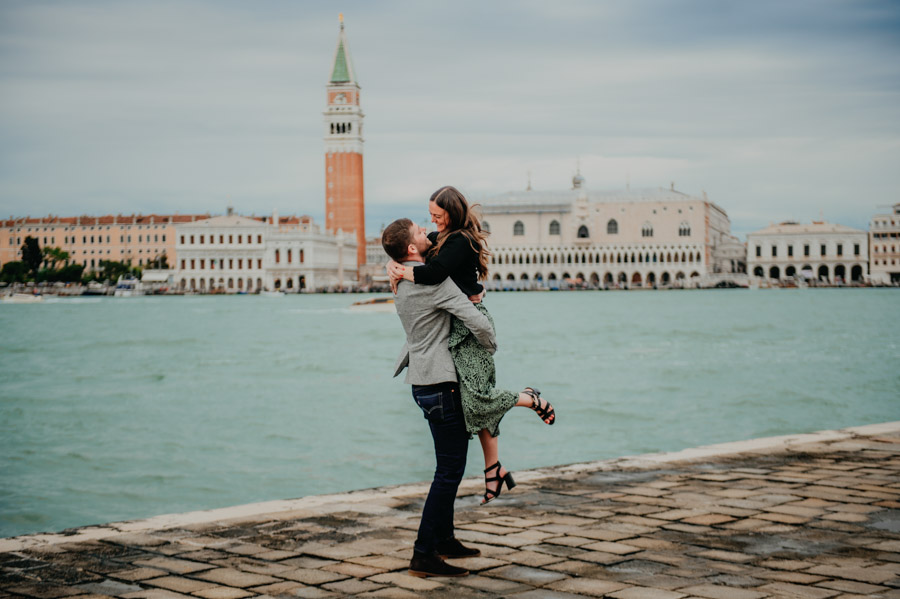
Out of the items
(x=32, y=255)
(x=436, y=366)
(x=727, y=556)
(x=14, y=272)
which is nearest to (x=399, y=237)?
(x=436, y=366)

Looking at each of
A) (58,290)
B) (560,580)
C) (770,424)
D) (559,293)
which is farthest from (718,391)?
(58,290)

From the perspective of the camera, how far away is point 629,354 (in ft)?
93.2

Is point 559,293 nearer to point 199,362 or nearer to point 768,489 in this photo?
point 199,362

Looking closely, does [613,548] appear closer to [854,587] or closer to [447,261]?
[854,587]

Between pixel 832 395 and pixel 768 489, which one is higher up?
pixel 768 489

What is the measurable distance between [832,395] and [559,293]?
253 ft

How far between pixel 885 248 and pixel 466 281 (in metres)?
106

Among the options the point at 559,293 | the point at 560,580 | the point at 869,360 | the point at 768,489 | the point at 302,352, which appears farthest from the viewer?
the point at 559,293

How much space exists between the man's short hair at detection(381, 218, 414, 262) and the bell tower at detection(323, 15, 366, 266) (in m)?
99.6

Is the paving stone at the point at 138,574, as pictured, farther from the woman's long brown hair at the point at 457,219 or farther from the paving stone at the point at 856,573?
the paving stone at the point at 856,573

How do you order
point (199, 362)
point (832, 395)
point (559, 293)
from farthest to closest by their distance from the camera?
point (559, 293)
point (199, 362)
point (832, 395)

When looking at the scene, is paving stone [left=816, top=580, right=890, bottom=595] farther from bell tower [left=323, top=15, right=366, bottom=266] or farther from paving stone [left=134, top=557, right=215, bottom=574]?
bell tower [left=323, top=15, right=366, bottom=266]

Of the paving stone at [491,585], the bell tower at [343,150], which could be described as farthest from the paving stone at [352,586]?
the bell tower at [343,150]

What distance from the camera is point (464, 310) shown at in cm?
334
